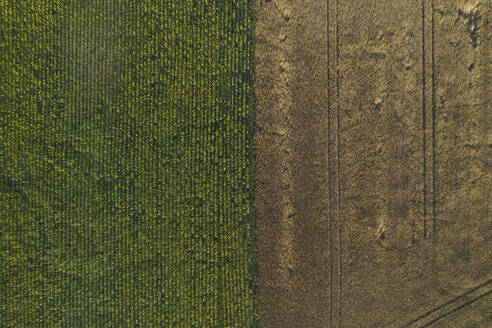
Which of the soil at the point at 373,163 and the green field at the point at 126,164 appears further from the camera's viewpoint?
the soil at the point at 373,163

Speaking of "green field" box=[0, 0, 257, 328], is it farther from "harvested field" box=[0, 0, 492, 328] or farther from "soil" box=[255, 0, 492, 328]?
"soil" box=[255, 0, 492, 328]

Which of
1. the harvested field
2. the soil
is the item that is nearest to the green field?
the harvested field

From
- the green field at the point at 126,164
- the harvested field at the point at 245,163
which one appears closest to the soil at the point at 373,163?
the harvested field at the point at 245,163

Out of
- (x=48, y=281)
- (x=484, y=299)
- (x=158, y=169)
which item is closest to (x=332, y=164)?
(x=158, y=169)

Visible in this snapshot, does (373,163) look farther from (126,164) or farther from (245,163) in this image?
(126,164)

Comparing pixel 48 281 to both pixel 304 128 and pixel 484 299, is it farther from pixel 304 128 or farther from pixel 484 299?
pixel 484 299

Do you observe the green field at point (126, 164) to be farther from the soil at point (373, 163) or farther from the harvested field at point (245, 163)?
the soil at point (373, 163)
